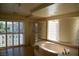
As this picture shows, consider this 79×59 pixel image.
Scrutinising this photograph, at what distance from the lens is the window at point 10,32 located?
65.2 inches

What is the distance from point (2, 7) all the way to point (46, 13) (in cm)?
58

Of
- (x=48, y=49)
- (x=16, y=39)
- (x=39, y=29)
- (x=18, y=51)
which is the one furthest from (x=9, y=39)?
(x=48, y=49)

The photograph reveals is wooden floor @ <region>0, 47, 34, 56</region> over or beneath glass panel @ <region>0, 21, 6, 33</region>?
beneath

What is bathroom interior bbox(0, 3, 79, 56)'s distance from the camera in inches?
64.8

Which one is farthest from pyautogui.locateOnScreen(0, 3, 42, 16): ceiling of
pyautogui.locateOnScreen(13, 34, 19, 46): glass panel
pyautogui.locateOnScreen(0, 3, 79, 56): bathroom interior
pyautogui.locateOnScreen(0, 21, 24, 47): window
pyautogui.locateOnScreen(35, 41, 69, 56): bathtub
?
pyautogui.locateOnScreen(35, 41, 69, 56): bathtub

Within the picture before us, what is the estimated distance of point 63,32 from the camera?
1678 millimetres

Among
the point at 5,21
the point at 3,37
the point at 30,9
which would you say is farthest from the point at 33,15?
the point at 3,37

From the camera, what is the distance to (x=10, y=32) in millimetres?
1675

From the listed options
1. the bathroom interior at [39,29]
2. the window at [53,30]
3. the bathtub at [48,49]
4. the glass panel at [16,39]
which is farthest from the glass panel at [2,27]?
the window at [53,30]

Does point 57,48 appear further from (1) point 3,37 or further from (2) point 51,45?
(1) point 3,37

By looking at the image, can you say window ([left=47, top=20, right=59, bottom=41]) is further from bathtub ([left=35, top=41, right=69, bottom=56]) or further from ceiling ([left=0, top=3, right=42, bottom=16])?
ceiling ([left=0, top=3, right=42, bottom=16])

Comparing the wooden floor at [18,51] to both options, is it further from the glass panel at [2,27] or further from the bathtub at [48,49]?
the glass panel at [2,27]

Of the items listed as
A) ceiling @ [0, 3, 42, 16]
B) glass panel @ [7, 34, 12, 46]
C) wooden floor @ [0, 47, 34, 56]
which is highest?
ceiling @ [0, 3, 42, 16]

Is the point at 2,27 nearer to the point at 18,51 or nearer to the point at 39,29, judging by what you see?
the point at 18,51
